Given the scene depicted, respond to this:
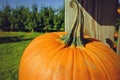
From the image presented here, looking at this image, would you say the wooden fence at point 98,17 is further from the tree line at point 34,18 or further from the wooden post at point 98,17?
the tree line at point 34,18

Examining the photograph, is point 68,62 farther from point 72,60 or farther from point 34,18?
point 34,18

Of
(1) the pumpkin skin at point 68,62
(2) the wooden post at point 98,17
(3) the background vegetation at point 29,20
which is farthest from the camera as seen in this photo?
(3) the background vegetation at point 29,20

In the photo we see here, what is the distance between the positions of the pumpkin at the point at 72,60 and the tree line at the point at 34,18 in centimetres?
1527

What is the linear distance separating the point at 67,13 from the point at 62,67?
30.7 inches

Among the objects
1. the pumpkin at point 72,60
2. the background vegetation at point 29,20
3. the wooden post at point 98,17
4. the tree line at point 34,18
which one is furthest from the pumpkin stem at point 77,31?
the tree line at point 34,18

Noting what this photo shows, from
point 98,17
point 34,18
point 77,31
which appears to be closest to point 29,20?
point 34,18

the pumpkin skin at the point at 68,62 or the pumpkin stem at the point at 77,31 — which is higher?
the pumpkin stem at the point at 77,31

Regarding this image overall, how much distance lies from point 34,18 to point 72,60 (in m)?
16.0

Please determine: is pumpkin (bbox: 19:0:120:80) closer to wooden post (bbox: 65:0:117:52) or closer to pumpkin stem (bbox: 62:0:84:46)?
pumpkin stem (bbox: 62:0:84:46)

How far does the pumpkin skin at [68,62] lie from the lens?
6.04ft

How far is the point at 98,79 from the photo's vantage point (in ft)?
6.11

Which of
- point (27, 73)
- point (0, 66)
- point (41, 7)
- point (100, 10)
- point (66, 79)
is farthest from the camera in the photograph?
point (41, 7)

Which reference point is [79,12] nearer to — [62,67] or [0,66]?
[62,67]

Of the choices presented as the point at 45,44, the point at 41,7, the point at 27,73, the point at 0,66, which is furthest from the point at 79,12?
the point at 41,7
